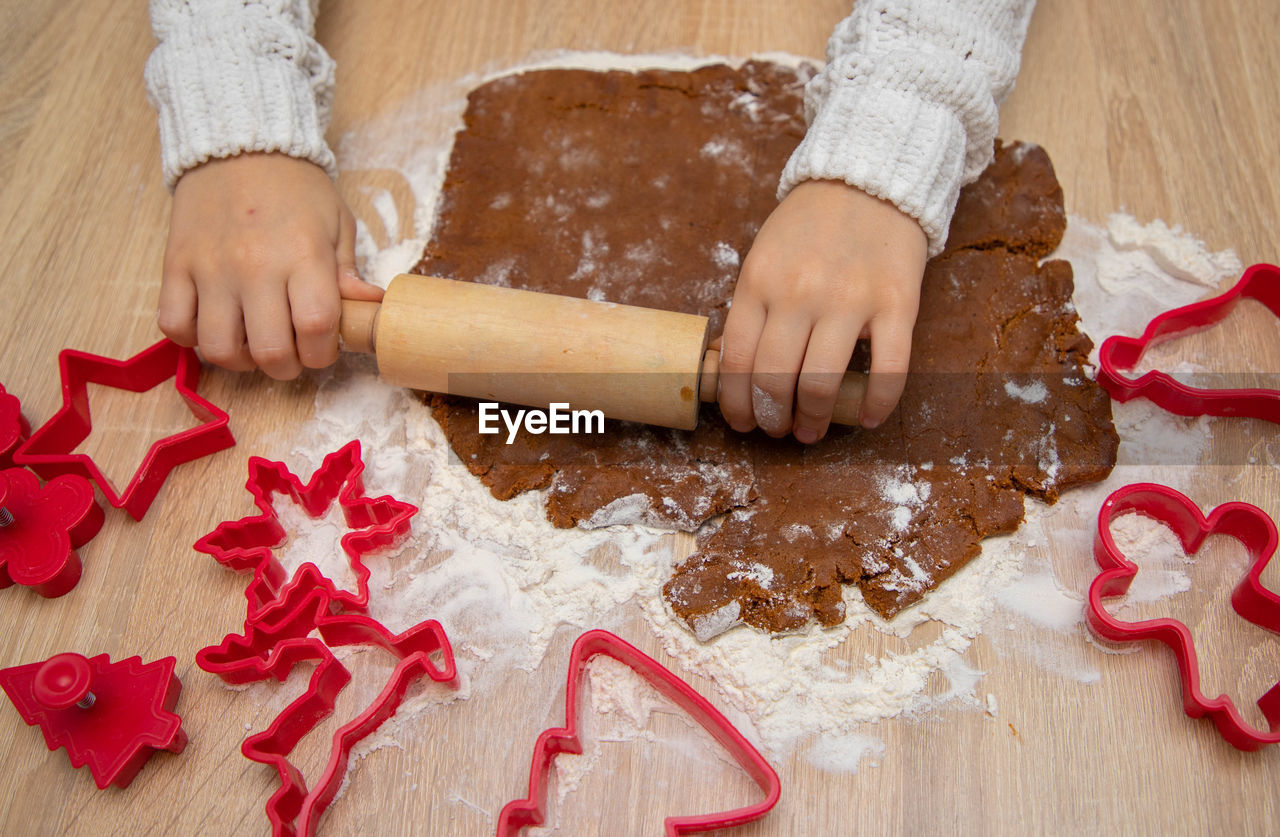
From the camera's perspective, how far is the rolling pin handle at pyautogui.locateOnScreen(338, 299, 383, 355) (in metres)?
0.96

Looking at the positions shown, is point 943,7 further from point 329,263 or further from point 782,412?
point 329,263

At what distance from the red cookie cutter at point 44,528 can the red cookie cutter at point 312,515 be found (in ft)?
0.43

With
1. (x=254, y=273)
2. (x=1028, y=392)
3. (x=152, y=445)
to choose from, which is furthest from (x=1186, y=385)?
(x=152, y=445)

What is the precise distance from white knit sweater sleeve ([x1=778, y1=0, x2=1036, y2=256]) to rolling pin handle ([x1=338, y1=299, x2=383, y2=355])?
0.44m

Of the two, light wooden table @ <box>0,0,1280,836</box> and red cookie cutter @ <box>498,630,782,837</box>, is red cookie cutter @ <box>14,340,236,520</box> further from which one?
red cookie cutter @ <box>498,630,782,837</box>

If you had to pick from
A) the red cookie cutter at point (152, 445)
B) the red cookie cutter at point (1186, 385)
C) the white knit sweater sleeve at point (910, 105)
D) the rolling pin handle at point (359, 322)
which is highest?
the white knit sweater sleeve at point (910, 105)

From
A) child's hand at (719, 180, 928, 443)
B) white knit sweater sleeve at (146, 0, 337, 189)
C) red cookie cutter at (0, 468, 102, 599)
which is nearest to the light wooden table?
red cookie cutter at (0, 468, 102, 599)

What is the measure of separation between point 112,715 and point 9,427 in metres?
0.35

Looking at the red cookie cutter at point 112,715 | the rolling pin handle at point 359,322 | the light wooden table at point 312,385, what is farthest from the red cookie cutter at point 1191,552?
the red cookie cutter at point 112,715

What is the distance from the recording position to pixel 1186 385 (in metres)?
1.02

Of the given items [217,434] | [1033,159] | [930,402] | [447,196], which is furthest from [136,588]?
[1033,159]

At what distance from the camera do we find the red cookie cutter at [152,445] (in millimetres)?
972

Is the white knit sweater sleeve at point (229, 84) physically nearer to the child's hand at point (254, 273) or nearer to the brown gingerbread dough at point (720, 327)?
the child's hand at point (254, 273)

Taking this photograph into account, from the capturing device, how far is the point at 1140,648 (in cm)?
90
